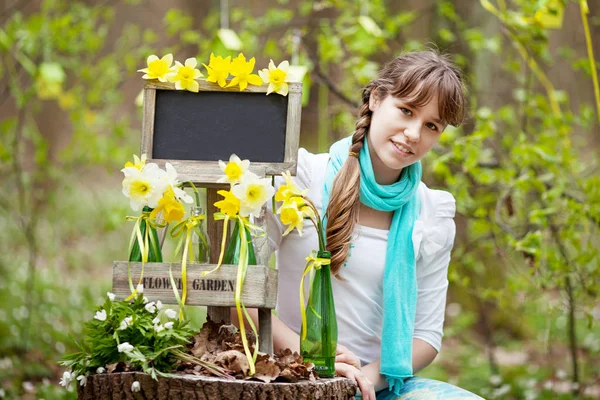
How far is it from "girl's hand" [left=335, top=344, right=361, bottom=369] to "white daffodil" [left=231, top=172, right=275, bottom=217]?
0.49 meters

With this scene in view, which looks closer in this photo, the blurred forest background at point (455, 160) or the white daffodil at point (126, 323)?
the white daffodil at point (126, 323)

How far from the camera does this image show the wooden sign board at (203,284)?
68.2 inches

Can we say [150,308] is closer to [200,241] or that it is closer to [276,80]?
[200,241]

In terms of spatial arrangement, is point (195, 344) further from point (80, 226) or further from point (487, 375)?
point (80, 226)

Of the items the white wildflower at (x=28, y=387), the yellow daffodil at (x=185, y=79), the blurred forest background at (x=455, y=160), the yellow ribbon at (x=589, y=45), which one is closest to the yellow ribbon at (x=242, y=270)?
the yellow daffodil at (x=185, y=79)

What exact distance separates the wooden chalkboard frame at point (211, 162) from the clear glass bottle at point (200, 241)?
0.07 metres

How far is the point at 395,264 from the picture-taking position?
210 centimetres

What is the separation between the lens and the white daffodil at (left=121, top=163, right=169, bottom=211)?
1.70 m

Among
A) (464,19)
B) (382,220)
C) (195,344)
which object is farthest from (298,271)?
(464,19)

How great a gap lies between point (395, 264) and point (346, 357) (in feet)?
0.96

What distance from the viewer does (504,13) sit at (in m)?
3.15

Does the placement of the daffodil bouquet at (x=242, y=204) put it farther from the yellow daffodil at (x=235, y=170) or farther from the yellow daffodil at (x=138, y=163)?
the yellow daffodil at (x=138, y=163)

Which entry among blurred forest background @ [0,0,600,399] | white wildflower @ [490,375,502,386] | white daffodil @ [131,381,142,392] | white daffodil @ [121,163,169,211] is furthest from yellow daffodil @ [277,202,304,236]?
white wildflower @ [490,375,502,386]

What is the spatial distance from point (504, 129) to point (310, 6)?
1452 mm
